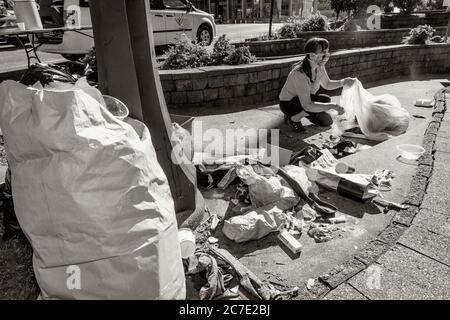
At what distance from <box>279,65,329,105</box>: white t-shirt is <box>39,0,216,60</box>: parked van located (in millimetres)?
3151

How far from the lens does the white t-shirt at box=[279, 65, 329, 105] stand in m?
4.38

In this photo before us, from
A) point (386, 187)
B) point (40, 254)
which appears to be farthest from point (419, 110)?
point (40, 254)

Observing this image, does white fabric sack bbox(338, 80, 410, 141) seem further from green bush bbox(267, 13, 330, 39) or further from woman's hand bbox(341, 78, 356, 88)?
green bush bbox(267, 13, 330, 39)

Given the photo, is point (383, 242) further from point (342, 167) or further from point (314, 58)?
point (314, 58)

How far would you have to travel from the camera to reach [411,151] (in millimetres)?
3674

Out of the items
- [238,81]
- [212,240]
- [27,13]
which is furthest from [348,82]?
[27,13]

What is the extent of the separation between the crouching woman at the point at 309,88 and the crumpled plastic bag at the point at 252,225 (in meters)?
2.44

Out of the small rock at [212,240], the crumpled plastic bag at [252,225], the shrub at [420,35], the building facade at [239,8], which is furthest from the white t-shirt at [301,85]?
the building facade at [239,8]

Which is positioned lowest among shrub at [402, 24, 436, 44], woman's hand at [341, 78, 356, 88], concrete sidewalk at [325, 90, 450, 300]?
concrete sidewalk at [325, 90, 450, 300]

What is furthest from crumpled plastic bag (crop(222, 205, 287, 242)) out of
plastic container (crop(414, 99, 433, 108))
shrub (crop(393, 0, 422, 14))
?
shrub (crop(393, 0, 422, 14))

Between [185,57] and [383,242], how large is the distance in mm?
4539

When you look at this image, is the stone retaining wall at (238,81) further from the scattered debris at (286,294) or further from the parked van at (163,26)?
the scattered debris at (286,294)

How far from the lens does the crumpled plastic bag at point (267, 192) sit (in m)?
2.59
